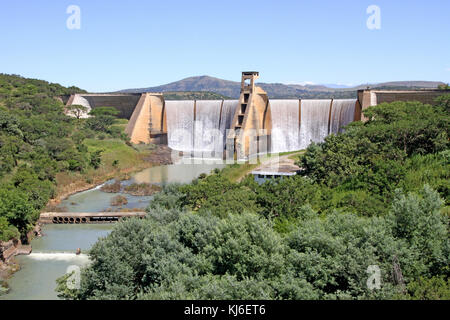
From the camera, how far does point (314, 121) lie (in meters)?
45.9

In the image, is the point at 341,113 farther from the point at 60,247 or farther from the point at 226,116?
the point at 60,247

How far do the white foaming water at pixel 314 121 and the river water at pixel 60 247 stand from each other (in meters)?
12.4

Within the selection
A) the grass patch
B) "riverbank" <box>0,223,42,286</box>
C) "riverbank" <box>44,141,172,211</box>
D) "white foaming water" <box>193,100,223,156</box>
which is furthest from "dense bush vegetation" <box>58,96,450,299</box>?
"white foaming water" <box>193,100,223,156</box>

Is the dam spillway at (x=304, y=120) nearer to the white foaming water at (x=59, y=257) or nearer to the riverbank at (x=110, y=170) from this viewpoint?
the riverbank at (x=110, y=170)

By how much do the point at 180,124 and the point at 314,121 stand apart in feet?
48.5

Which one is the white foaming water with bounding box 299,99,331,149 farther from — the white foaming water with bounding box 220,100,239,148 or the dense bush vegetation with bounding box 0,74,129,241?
the dense bush vegetation with bounding box 0,74,129,241

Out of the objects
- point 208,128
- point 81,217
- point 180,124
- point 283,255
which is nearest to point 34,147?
point 81,217

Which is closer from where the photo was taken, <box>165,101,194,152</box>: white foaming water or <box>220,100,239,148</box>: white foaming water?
<box>220,100,239,148</box>: white foaming water

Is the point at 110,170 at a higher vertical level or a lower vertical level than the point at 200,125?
lower

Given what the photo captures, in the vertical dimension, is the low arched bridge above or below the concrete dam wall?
below

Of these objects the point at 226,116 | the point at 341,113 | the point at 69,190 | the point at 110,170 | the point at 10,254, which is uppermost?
the point at 341,113

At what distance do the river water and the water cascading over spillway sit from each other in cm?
1012

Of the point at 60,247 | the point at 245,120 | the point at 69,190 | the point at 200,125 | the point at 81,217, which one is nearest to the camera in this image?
the point at 60,247

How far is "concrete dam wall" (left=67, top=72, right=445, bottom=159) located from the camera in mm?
43719
